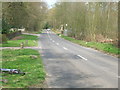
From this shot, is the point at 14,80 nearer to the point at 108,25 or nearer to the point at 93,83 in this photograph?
the point at 93,83

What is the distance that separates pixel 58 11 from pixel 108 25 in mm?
38022

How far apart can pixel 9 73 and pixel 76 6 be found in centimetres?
3770

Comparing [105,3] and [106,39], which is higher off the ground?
[105,3]

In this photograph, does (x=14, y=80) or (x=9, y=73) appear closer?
(x=14, y=80)

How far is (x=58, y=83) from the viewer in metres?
8.55

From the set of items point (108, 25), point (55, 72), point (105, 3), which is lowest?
point (55, 72)

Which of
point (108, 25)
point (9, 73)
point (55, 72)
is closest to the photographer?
point (9, 73)

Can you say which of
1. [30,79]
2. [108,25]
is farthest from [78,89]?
[108,25]

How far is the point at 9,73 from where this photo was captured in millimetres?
9766

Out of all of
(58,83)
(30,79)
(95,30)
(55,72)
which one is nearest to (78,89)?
(58,83)

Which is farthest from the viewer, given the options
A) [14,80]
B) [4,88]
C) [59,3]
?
[59,3]

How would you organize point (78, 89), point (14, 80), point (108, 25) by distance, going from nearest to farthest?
point (78, 89), point (14, 80), point (108, 25)

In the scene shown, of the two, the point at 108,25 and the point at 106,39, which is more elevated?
the point at 108,25

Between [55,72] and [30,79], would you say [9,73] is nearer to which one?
[30,79]
